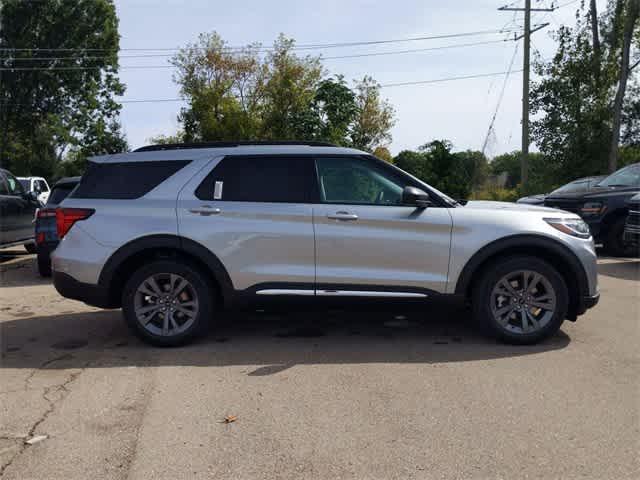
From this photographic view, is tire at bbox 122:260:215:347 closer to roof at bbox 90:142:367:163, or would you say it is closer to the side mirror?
roof at bbox 90:142:367:163

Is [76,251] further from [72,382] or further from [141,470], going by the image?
[141,470]

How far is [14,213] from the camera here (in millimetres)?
11883

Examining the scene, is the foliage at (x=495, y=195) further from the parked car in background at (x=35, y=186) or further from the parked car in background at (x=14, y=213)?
the parked car in background at (x=14, y=213)

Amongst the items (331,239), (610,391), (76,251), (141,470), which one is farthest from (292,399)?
(76,251)

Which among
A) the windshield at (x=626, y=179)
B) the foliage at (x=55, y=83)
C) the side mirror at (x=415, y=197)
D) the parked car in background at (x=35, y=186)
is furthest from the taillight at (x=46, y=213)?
the foliage at (x=55, y=83)

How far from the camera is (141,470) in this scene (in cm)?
332

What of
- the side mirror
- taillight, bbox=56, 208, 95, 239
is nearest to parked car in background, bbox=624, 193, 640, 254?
the side mirror

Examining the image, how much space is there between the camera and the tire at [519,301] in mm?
5621

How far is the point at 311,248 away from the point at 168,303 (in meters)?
1.40

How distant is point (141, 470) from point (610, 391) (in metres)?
3.21

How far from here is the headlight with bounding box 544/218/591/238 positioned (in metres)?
5.72

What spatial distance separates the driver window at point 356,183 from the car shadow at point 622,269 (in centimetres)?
565

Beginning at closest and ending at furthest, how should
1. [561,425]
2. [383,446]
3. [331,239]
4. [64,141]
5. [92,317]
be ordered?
1. [383,446]
2. [561,425]
3. [331,239]
4. [92,317]
5. [64,141]

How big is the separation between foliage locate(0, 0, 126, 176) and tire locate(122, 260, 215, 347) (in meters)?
40.2
